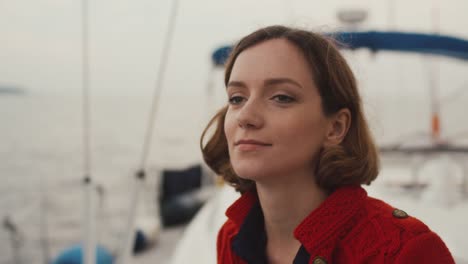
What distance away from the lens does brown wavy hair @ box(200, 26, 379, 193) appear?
3.01 feet

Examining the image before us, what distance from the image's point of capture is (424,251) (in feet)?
2.66

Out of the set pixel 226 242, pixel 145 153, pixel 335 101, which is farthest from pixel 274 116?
pixel 145 153

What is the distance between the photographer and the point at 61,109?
133ft

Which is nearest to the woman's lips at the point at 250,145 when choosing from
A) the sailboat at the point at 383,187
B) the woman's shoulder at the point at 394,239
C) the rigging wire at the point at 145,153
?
the woman's shoulder at the point at 394,239

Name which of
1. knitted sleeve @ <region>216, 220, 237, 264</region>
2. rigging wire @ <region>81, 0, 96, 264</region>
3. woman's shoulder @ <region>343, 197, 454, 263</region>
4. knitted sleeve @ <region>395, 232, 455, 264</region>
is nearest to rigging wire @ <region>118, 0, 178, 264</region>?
rigging wire @ <region>81, 0, 96, 264</region>

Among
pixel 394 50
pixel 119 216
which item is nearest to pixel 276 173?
pixel 394 50

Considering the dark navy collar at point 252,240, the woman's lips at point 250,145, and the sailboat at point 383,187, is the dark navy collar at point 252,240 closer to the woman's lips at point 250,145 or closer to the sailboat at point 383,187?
the woman's lips at point 250,145

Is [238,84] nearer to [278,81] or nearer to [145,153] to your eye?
[278,81]

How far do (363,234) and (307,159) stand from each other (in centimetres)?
18

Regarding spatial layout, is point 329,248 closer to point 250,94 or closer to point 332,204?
point 332,204

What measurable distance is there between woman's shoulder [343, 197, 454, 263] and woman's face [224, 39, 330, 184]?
0.52 feet

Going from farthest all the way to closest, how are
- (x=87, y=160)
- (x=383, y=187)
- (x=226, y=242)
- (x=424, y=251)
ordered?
(x=383, y=187)
(x=87, y=160)
(x=226, y=242)
(x=424, y=251)

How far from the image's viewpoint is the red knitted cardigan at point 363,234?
809 mm

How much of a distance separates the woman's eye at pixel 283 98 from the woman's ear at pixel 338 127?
0.37ft
